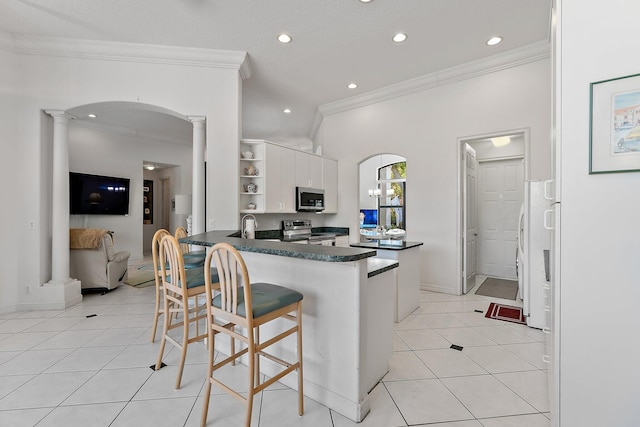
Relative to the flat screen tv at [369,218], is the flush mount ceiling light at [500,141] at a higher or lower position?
higher

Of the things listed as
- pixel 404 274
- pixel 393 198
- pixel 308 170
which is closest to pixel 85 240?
pixel 308 170

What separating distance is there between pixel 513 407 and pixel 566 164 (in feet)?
4.90

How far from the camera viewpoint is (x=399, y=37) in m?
3.35

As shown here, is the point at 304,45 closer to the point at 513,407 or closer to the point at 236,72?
the point at 236,72

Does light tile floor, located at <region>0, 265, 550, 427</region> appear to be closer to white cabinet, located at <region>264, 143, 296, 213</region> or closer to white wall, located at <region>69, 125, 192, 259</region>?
white cabinet, located at <region>264, 143, 296, 213</region>

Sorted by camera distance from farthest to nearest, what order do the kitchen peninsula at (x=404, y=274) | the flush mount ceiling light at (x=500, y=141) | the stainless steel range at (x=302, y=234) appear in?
the flush mount ceiling light at (x=500, y=141), the stainless steel range at (x=302, y=234), the kitchen peninsula at (x=404, y=274)

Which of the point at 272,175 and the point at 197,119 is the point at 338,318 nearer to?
the point at 272,175

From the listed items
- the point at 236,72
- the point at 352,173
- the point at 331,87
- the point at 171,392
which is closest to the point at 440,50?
the point at 331,87

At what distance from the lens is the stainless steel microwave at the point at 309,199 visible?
4.77m

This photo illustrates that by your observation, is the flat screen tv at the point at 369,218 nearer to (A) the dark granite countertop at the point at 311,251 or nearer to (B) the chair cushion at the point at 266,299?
(A) the dark granite countertop at the point at 311,251

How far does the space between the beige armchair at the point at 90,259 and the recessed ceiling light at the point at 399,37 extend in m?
4.76

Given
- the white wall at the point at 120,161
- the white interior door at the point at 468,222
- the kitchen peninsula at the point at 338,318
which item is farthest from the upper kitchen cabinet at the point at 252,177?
the white wall at the point at 120,161

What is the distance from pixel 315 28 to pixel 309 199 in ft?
8.32

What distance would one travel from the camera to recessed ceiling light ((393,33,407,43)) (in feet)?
10.9
